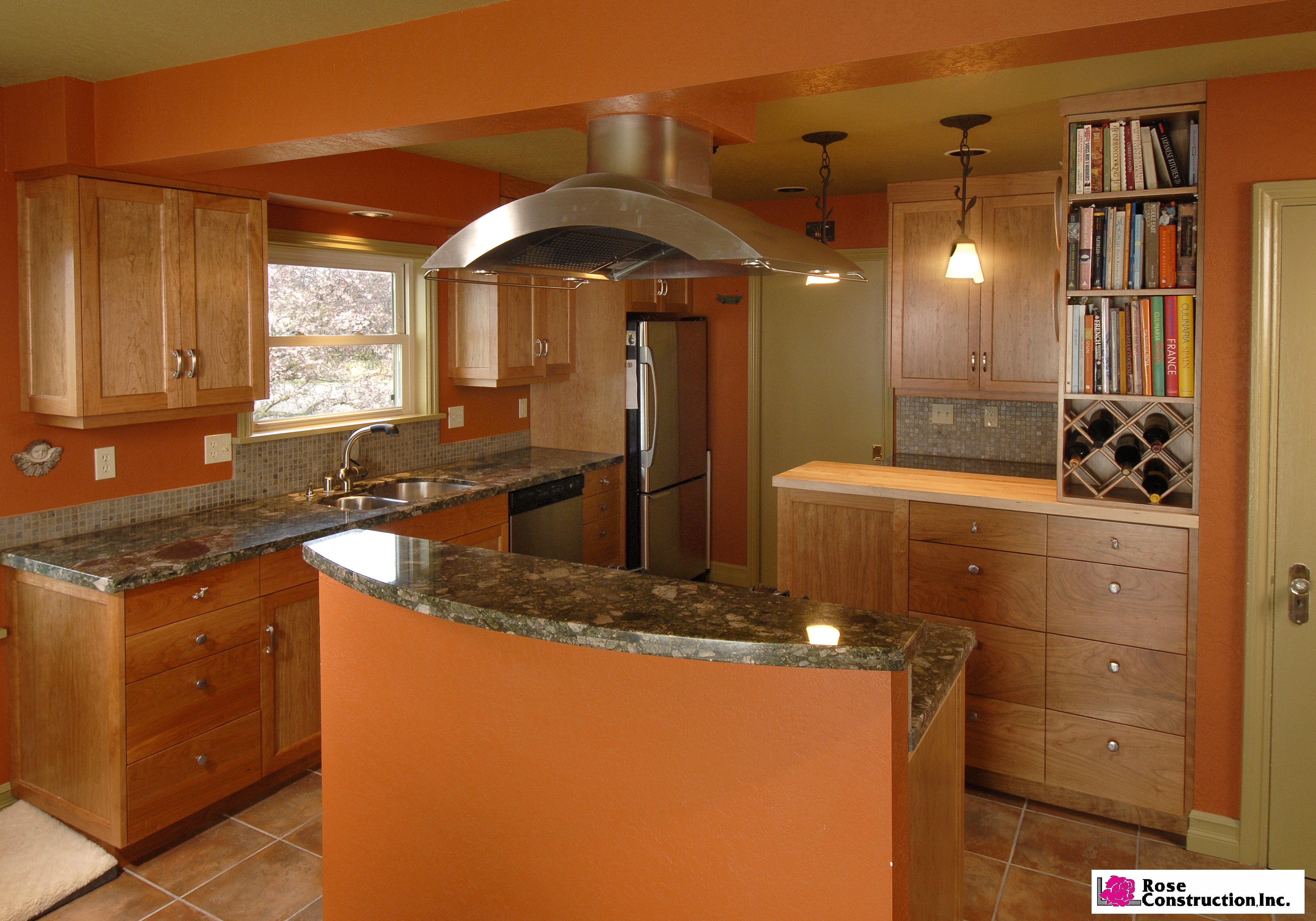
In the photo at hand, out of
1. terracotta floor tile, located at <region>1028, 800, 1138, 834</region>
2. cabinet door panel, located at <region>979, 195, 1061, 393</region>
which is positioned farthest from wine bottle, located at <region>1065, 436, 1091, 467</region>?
terracotta floor tile, located at <region>1028, 800, 1138, 834</region>

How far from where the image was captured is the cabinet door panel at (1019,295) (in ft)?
13.4

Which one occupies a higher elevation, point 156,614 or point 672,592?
point 672,592

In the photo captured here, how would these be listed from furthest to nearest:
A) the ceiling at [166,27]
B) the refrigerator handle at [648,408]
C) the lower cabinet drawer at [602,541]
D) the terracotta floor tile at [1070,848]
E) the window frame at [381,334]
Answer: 1. the refrigerator handle at [648,408]
2. the lower cabinet drawer at [602,541]
3. the window frame at [381,334]
4. the terracotta floor tile at [1070,848]
5. the ceiling at [166,27]

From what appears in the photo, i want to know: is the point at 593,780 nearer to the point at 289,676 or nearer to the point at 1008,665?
the point at 289,676

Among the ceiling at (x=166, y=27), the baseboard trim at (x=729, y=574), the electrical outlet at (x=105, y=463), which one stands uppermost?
the ceiling at (x=166, y=27)

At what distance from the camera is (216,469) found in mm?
3506

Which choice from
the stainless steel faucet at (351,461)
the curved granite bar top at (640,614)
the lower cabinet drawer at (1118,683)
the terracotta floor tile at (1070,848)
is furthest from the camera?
the stainless steel faucet at (351,461)

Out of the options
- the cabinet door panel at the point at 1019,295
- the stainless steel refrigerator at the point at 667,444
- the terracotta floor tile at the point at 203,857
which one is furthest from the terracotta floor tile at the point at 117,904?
the cabinet door panel at the point at 1019,295

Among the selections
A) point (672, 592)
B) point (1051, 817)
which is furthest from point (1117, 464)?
point (672, 592)

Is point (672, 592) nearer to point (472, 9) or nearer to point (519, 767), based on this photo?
point (519, 767)

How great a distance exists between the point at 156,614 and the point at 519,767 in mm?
1578

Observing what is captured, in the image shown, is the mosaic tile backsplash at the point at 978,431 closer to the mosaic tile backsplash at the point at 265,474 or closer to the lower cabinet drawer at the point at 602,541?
the lower cabinet drawer at the point at 602,541

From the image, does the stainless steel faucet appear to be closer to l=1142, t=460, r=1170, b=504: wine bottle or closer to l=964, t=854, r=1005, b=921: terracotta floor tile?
l=964, t=854, r=1005, b=921: terracotta floor tile

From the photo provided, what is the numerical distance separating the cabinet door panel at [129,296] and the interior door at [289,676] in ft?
2.58
